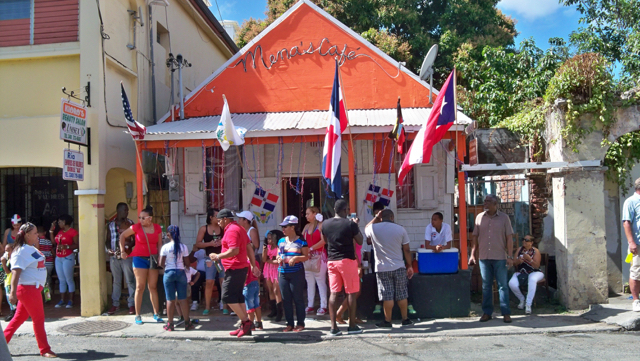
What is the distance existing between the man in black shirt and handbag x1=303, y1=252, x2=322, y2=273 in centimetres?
105

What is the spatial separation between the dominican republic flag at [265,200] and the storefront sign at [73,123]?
3339 mm

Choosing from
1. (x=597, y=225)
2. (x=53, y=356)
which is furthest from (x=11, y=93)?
(x=597, y=225)

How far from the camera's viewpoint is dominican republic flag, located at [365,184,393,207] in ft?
33.6

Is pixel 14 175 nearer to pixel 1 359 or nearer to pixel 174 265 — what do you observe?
pixel 174 265

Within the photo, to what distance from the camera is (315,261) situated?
8109 mm

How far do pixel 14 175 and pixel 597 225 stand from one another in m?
11.9

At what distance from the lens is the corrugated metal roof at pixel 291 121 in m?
8.69

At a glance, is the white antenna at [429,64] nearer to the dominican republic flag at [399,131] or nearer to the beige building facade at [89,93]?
the dominican republic flag at [399,131]

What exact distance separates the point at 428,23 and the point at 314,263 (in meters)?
13.8

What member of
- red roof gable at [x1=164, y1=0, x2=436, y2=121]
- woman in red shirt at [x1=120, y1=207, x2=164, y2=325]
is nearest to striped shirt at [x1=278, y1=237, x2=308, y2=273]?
woman in red shirt at [x1=120, y1=207, x2=164, y2=325]

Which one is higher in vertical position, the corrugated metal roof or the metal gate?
the corrugated metal roof

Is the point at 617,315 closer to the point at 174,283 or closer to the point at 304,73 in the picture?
the point at 174,283

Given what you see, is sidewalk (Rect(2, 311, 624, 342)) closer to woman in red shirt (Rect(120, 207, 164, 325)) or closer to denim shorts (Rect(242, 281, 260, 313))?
denim shorts (Rect(242, 281, 260, 313))

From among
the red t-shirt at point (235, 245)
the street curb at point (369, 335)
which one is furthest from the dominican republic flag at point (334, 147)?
the street curb at point (369, 335)
